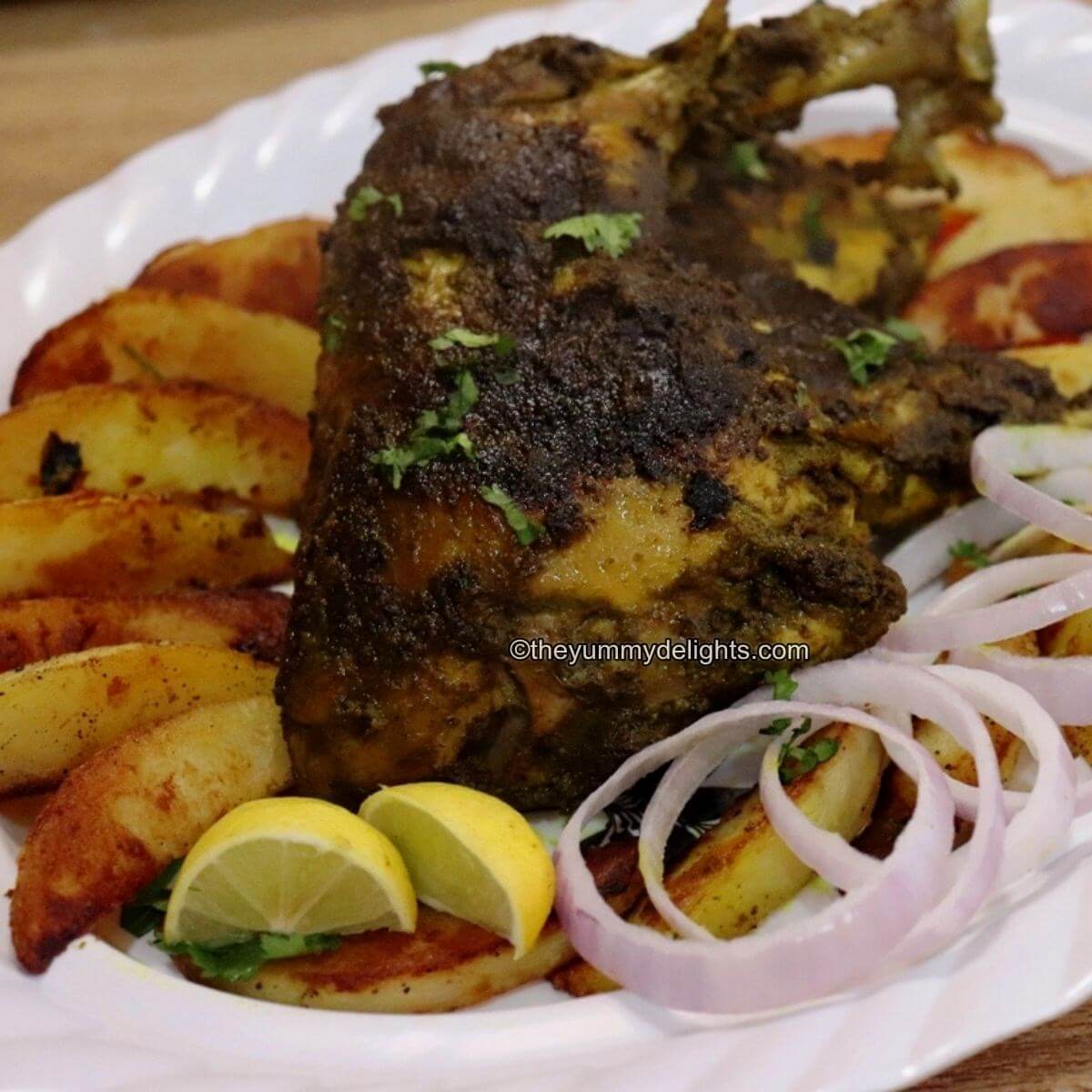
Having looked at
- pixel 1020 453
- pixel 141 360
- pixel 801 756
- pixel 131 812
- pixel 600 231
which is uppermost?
pixel 600 231

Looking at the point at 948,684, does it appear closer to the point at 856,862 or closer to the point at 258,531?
the point at 856,862

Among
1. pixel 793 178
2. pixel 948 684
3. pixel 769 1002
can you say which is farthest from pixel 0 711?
pixel 793 178

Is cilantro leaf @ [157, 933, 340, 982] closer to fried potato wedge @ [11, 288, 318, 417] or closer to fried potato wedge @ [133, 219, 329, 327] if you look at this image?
fried potato wedge @ [11, 288, 318, 417]

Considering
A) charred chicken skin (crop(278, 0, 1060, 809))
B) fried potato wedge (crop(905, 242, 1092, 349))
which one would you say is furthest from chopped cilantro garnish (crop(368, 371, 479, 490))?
fried potato wedge (crop(905, 242, 1092, 349))

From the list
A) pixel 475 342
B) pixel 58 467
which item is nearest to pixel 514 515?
pixel 475 342

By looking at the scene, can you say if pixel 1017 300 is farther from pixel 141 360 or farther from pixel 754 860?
pixel 141 360

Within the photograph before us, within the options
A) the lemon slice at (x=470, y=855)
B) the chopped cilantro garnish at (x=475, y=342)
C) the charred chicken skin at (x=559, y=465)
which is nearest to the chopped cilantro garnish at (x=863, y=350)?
the charred chicken skin at (x=559, y=465)
